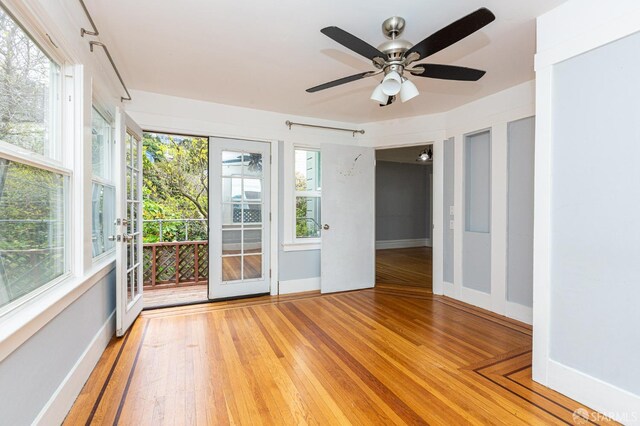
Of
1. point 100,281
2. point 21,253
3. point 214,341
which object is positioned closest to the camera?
point 21,253

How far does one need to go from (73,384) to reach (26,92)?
1649 mm

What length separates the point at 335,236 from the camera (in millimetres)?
4113

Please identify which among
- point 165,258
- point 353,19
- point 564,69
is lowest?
→ point 165,258

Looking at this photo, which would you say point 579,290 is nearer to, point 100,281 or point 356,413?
point 356,413

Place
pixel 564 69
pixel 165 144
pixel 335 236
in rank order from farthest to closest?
pixel 165 144 → pixel 335 236 → pixel 564 69

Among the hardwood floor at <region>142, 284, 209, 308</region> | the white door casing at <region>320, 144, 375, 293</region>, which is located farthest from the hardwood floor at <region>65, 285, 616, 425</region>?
the white door casing at <region>320, 144, 375, 293</region>

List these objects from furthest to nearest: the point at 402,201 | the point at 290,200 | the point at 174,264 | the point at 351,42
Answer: the point at 402,201 → the point at 174,264 → the point at 290,200 → the point at 351,42

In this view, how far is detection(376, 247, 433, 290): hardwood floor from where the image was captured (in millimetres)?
4723

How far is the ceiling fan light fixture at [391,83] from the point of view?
1.85 meters

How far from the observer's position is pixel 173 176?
6395 millimetres

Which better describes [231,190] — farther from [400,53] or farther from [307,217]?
[400,53]

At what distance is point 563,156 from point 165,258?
485 centimetres

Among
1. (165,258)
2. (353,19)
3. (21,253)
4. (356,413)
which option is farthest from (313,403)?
(165,258)

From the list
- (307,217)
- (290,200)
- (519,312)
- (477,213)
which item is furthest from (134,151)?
(519,312)
